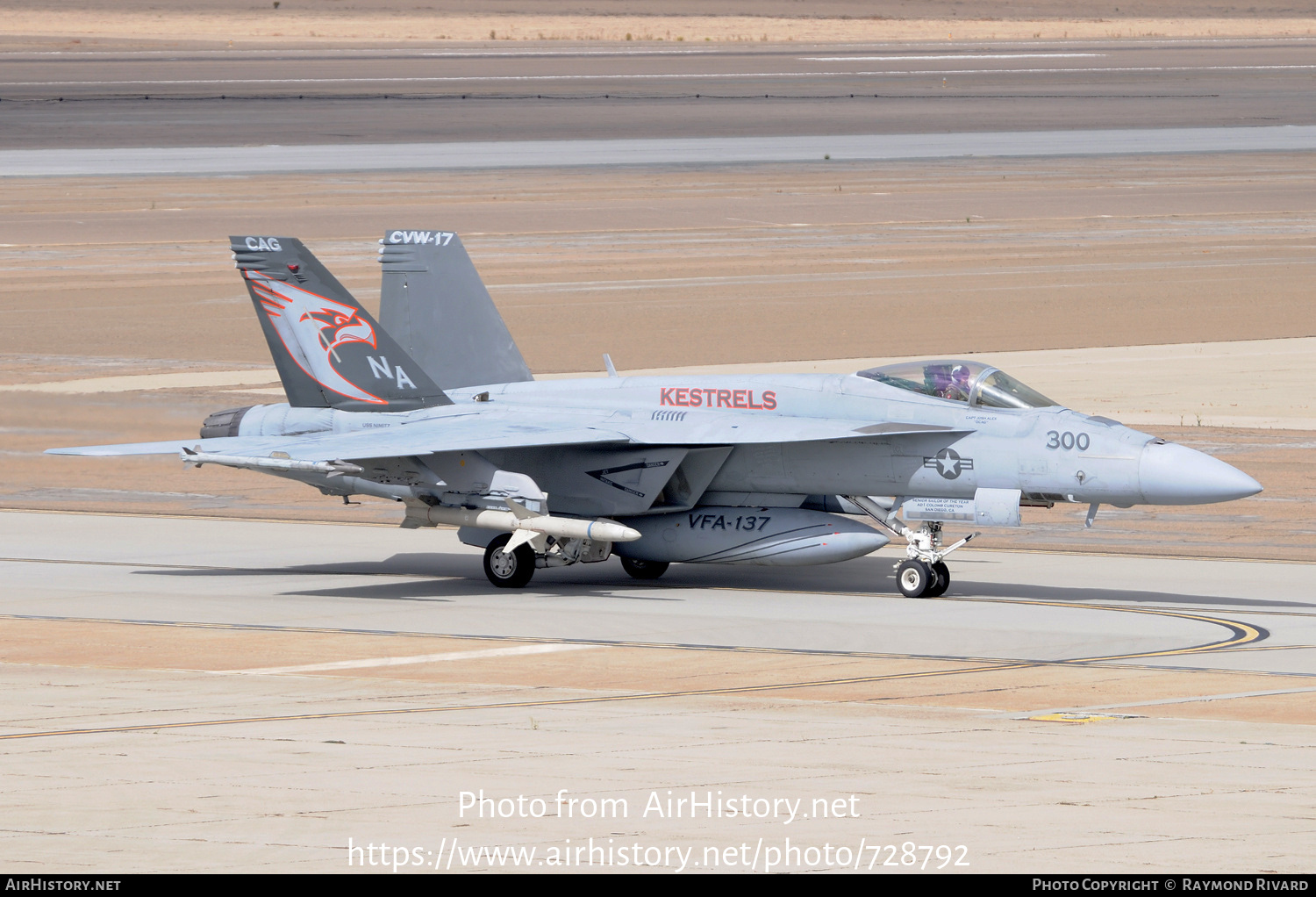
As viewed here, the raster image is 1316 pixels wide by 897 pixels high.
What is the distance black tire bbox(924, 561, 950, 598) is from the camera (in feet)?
79.6

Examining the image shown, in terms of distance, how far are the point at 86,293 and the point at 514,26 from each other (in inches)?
5200

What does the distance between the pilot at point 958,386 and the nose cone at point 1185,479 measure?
2393mm

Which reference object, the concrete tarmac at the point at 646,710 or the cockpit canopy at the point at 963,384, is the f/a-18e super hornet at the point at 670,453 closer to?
the cockpit canopy at the point at 963,384

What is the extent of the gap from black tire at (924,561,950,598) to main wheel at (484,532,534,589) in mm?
5035

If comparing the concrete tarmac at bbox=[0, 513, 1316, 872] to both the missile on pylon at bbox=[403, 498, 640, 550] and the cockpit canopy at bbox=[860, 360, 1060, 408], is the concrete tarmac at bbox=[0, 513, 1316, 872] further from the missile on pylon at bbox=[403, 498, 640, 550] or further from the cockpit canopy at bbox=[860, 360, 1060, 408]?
the cockpit canopy at bbox=[860, 360, 1060, 408]

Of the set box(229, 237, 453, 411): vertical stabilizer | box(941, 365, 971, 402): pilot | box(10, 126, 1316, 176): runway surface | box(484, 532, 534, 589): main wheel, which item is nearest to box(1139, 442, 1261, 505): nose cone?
box(941, 365, 971, 402): pilot

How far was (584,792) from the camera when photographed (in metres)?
13.6

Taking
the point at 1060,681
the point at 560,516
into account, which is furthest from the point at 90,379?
the point at 1060,681

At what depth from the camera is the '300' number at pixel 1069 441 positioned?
75.0 feet

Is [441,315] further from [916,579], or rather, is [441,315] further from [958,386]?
[916,579]

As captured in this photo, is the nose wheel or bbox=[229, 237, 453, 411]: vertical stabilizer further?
bbox=[229, 237, 453, 411]: vertical stabilizer

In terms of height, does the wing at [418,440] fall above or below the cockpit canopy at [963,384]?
below

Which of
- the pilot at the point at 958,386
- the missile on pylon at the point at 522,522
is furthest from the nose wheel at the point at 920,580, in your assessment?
the missile on pylon at the point at 522,522

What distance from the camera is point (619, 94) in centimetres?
11244
